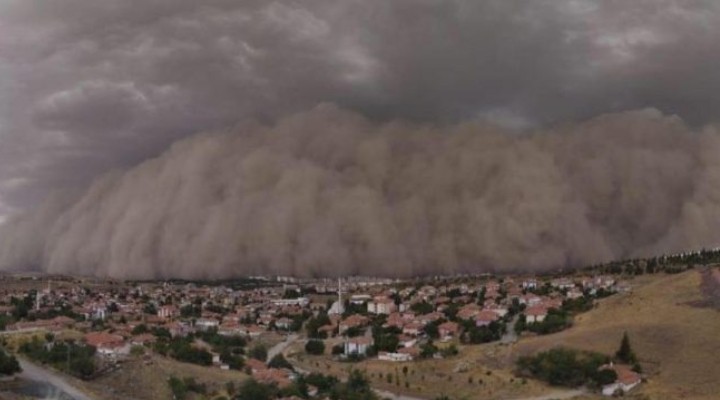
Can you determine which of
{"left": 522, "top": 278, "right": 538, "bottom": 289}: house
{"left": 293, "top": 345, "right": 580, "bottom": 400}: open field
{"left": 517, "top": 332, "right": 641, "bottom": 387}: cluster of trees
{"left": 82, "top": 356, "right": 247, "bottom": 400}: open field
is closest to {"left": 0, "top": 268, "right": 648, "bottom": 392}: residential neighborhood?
{"left": 522, "top": 278, "right": 538, "bottom": 289}: house

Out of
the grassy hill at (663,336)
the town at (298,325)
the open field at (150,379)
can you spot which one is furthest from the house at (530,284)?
the open field at (150,379)

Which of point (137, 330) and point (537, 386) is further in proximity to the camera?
point (137, 330)

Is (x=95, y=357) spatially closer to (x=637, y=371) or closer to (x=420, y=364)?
(x=420, y=364)

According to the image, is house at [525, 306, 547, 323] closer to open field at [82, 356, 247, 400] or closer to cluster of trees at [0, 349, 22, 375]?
open field at [82, 356, 247, 400]

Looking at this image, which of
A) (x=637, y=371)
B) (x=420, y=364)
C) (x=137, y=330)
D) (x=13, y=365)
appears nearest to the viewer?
(x=13, y=365)

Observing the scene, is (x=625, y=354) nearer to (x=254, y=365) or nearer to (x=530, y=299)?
(x=254, y=365)

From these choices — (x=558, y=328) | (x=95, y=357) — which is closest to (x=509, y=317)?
(x=558, y=328)
